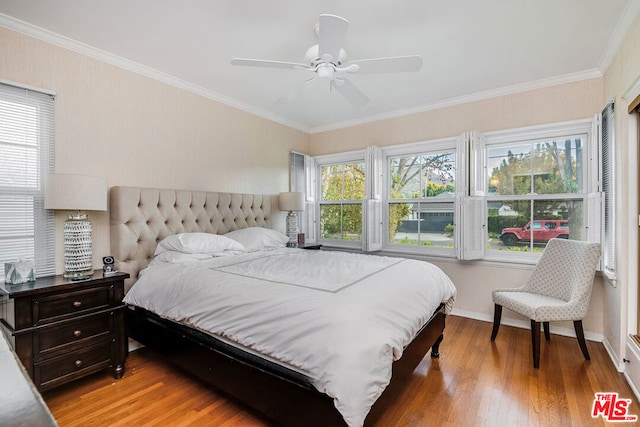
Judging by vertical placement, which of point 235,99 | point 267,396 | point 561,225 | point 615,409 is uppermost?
point 235,99

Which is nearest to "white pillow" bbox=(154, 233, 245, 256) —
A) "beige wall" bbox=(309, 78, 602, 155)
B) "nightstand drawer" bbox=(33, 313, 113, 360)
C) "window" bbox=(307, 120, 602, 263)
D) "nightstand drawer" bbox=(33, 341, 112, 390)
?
"nightstand drawer" bbox=(33, 313, 113, 360)

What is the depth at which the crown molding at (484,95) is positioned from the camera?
2.96 meters

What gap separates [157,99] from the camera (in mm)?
2979

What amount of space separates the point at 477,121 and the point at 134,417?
13.5 feet

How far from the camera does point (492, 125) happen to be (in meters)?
3.44

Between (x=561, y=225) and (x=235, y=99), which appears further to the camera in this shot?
(x=235, y=99)

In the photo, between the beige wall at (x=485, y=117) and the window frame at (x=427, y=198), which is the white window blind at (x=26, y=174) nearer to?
the beige wall at (x=485, y=117)

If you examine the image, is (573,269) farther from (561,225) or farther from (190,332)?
(190,332)

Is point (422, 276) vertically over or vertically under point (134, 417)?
over

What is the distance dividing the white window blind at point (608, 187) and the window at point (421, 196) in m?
1.27

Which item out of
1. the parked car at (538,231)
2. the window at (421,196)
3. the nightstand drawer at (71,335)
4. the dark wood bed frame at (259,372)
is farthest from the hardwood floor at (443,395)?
the window at (421,196)

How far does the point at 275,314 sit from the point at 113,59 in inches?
105

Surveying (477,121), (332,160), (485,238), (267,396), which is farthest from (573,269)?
(332,160)

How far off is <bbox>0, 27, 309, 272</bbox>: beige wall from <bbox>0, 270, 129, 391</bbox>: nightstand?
506 mm
